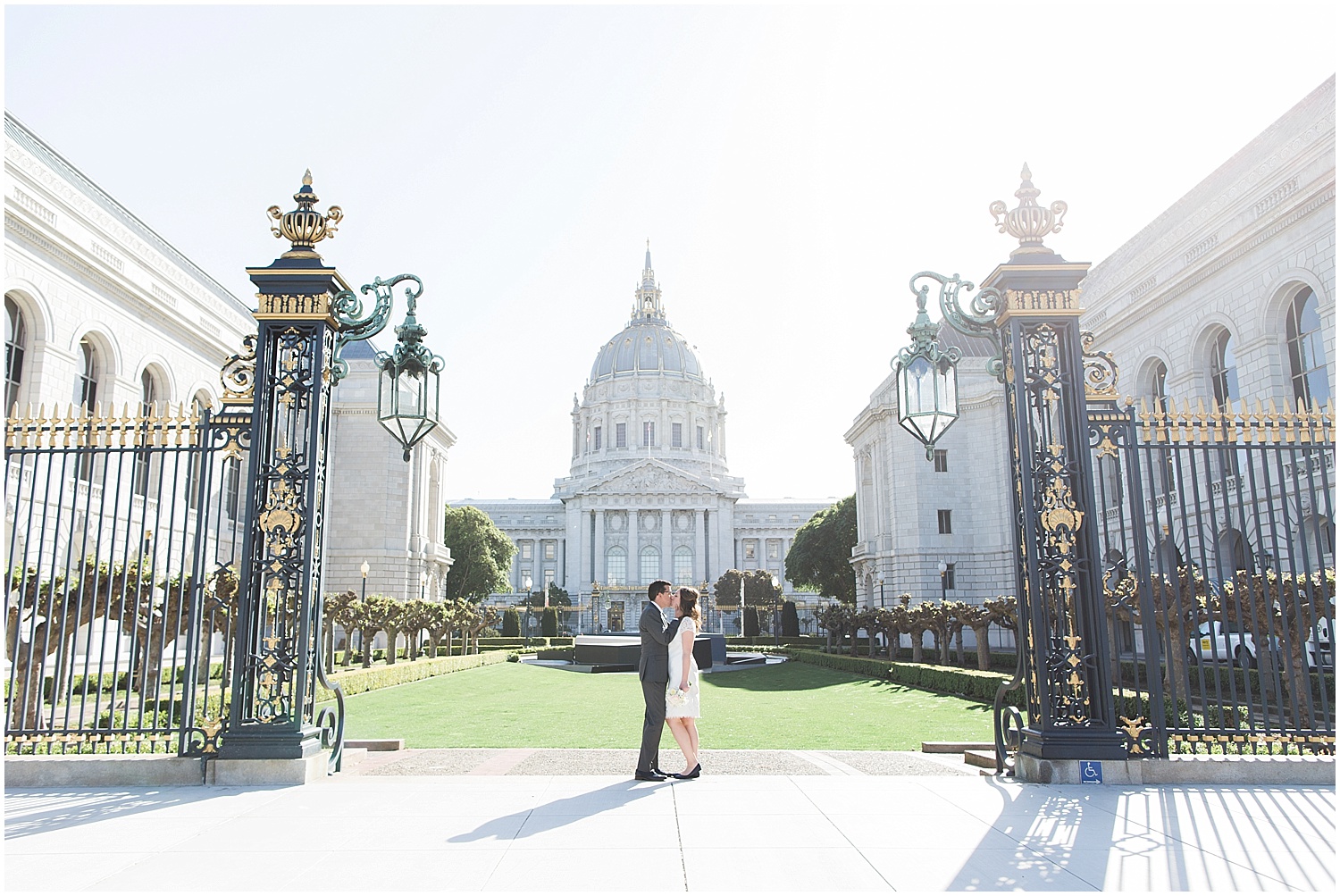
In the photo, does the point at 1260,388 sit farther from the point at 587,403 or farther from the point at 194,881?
the point at 587,403

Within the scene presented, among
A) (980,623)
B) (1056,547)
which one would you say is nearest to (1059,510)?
(1056,547)

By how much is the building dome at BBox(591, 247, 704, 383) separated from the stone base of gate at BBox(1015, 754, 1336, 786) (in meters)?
109

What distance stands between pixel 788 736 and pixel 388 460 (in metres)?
35.8

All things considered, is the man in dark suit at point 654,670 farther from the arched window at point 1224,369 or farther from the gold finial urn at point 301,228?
the arched window at point 1224,369

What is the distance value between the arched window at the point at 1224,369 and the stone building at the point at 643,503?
213ft

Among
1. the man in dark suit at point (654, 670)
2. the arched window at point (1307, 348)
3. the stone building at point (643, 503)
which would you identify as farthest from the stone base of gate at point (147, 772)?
the stone building at point (643, 503)

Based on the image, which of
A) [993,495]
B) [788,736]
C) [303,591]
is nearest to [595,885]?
[303,591]

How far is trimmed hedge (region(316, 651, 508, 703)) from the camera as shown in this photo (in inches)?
856

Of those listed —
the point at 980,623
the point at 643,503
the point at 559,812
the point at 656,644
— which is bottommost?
the point at 559,812

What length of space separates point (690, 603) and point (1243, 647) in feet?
17.2

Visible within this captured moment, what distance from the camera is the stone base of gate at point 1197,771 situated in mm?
7848

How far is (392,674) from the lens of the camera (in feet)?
82.5

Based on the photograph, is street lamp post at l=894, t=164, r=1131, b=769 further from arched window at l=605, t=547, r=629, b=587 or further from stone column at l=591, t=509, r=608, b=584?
arched window at l=605, t=547, r=629, b=587

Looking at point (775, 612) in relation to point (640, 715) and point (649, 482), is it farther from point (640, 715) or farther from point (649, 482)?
point (640, 715)
